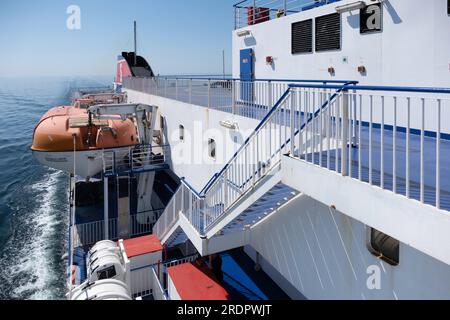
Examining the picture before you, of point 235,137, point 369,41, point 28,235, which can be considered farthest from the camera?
point 28,235

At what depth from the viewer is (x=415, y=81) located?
7.17m

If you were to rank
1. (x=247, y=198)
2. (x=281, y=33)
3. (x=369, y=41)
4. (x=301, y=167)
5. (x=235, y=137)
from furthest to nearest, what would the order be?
(x=281, y=33), (x=235, y=137), (x=369, y=41), (x=247, y=198), (x=301, y=167)

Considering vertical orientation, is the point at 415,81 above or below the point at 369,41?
below

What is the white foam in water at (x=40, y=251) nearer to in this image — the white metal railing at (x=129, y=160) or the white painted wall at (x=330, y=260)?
the white metal railing at (x=129, y=160)

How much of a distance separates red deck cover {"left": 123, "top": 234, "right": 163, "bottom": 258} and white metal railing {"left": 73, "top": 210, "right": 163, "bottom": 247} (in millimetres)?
3478

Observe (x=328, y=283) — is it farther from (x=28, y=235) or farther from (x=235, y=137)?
(x=28, y=235)

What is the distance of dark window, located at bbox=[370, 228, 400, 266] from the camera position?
552 centimetres

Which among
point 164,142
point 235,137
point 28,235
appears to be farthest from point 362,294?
point 28,235

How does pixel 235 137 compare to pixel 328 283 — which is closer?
pixel 328 283

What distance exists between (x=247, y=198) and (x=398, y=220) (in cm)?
298

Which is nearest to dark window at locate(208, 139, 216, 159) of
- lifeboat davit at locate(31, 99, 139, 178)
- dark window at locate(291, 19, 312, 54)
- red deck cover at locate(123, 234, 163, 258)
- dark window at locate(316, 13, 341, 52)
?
red deck cover at locate(123, 234, 163, 258)

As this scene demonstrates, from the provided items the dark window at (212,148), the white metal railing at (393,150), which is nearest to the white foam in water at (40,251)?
the dark window at (212,148)

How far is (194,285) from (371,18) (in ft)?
24.9

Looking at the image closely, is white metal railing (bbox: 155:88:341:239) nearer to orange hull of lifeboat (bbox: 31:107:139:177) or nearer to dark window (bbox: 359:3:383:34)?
dark window (bbox: 359:3:383:34)
